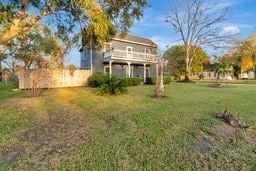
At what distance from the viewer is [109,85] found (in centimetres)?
1421

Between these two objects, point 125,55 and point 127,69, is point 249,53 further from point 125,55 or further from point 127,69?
point 125,55

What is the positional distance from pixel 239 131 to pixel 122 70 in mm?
23546

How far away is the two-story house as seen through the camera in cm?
2636

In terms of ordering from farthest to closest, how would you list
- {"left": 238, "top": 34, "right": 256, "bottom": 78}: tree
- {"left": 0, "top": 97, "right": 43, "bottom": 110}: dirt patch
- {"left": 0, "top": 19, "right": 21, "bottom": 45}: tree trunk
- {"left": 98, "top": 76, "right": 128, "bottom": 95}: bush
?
{"left": 238, "top": 34, "right": 256, "bottom": 78}: tree < {"left": 98, "top": 76, "right": 128, "bottom": 95}: bush < {"left": 0, "top": 97, "right": 43, "bottom": 110}: dirt patch < {"left": 0, "top": 19, "right": 21, "bottom": 45}: tree trunk

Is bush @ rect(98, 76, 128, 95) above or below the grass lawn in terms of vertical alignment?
above

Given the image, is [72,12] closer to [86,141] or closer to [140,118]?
[140,118]

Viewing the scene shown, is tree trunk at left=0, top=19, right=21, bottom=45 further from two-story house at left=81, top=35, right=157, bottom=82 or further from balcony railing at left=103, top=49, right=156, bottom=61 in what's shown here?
balcony railing at left=103, top=49, right=156, bottom=61

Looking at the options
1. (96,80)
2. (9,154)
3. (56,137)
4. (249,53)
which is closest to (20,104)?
(56,137)

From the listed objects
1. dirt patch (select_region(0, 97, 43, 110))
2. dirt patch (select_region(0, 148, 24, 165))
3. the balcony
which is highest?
the balcony

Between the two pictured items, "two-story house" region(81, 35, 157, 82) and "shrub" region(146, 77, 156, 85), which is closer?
"two-story house" region(81, 35, 157, 82)

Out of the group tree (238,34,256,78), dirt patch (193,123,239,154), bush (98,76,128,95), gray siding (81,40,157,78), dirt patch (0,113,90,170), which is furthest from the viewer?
tree (238,34,256,78)

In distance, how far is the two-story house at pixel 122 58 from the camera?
26359mm

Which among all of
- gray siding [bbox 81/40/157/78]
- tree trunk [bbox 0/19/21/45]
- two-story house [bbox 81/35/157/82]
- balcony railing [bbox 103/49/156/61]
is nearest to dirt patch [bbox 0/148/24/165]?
tree trunk [bbox 0/19/21/45]

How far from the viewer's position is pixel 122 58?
2630 centimetres
